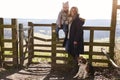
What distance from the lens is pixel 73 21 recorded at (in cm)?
1014

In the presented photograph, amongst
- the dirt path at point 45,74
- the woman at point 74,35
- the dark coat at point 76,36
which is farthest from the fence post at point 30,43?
the dark coat at point 76,36

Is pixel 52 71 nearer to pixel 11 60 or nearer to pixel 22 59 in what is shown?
pixel 22 59

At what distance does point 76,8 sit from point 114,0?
146cm

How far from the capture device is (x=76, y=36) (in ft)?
33.4

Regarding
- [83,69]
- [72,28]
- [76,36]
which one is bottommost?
[83,69]

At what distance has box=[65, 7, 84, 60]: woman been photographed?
10.1m

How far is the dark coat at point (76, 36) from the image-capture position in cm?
1014

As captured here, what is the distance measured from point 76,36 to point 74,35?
3.3 inches

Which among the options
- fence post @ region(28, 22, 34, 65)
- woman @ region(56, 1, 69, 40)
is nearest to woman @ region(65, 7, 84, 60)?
woman @ region(56, 1, 69, 40)

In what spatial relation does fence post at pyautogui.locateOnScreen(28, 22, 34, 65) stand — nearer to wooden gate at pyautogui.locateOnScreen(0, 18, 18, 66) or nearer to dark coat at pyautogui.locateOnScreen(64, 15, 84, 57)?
wooden gate at pyautogui.locateOnScreen(0, 18, 18, 66)

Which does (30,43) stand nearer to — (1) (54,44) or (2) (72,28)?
(1) (54,44)

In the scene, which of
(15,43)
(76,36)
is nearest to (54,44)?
(76,36)

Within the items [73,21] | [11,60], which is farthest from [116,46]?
[11,60]

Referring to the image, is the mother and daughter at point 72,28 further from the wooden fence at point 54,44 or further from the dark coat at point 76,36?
the wooden fence at point 54,44
